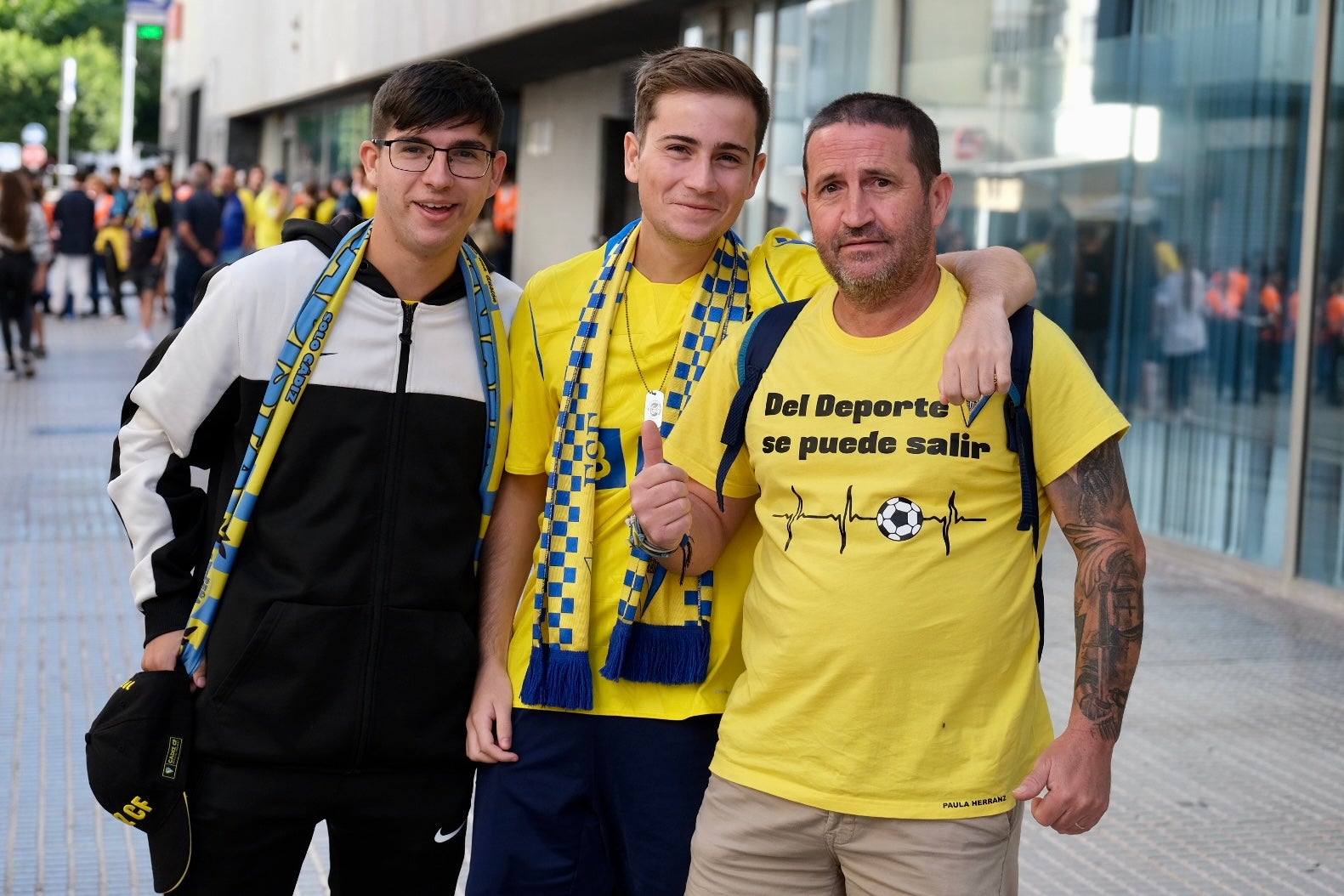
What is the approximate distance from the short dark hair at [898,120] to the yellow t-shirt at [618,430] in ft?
1.28

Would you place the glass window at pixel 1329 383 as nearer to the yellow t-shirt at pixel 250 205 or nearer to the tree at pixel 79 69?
the yellow t-shirt at pixel 250 205

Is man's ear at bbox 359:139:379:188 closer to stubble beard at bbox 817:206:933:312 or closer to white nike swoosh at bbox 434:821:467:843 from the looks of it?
stubble beard at bbox 817:206:933:312

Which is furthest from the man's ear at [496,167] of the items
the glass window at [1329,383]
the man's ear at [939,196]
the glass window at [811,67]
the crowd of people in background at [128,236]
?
the crowd of people in background at [128,236]

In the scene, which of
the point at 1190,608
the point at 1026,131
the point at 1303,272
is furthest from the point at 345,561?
the point at 1026,131

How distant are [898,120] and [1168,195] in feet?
24.1

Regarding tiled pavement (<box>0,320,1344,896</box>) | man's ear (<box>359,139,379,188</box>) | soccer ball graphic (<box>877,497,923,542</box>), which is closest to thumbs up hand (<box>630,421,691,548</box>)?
soccer ball graphic (<box>877,497,923,542</box>)

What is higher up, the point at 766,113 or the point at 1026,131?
the point at 1026,131

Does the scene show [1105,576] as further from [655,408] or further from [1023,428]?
[655,408]

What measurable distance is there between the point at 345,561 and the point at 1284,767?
3.96 metres

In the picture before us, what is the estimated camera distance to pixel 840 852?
2643 millimetres

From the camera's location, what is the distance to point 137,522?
3.02m

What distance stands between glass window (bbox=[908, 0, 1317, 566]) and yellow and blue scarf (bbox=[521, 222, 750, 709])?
20.8 ft

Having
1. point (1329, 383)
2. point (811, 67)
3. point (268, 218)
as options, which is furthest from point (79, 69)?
point (1329, 383)

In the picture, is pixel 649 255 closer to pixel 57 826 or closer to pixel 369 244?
pixel 369 244
